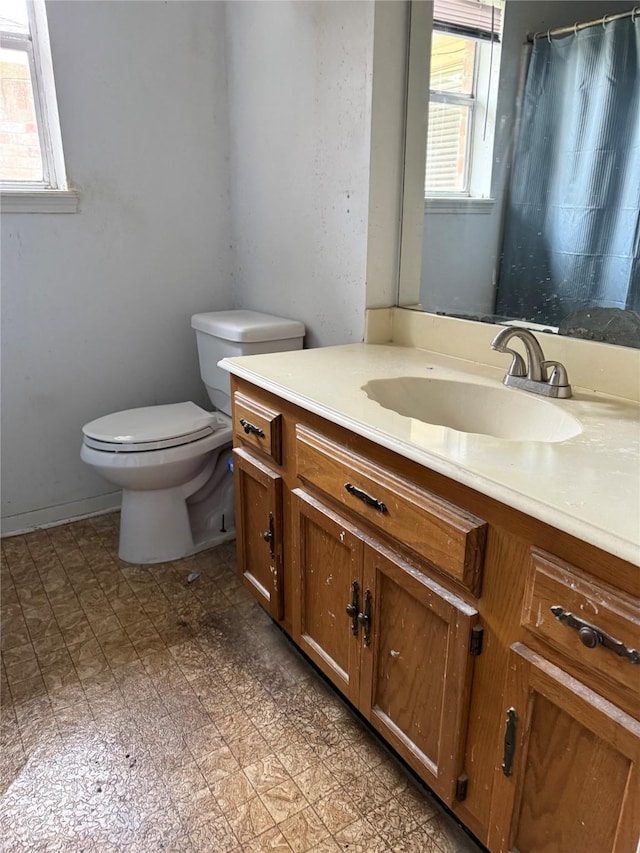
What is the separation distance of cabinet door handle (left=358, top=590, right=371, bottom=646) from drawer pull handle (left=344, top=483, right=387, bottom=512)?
7.7 inches

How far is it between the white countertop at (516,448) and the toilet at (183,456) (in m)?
0.56

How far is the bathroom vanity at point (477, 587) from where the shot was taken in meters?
0.80

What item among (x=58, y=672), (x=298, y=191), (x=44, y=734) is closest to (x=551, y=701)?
(x=44, y=734)

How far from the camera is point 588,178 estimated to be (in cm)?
133

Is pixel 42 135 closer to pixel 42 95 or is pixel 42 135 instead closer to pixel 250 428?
pixel 42 95

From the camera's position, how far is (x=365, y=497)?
119 centimetres

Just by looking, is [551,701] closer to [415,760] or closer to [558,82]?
[415,760]

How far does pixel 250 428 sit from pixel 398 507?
0.61 m

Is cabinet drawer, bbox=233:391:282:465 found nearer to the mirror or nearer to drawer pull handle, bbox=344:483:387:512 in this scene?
drawer pull handle, bbox=344:483:387:512

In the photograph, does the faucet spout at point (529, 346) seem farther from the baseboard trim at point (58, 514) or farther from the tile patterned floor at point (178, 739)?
the baseboard trim at point (58, 514)

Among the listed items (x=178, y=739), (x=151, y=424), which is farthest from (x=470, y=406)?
(x=151, y=424)

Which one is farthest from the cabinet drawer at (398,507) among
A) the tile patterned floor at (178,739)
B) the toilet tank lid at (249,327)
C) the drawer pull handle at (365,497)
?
the toilet tank lid at (249,327)

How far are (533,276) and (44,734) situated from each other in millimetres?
1604

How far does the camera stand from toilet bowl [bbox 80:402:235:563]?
2.01 meters
